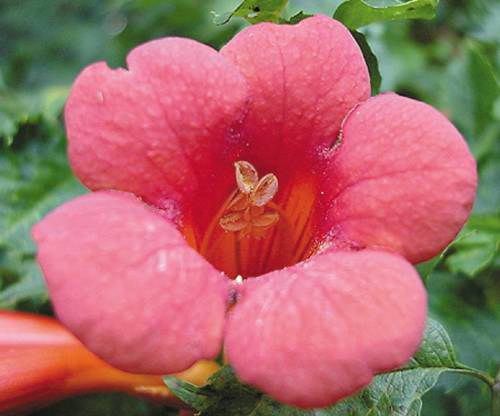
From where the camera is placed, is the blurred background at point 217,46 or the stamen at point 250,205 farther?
the blurred background at point 217,46

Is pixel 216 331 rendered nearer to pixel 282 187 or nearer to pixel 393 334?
pixel 393 334

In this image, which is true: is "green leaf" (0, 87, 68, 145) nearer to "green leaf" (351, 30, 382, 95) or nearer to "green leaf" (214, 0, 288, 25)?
"green leaf" (214, 0, 288, 25)

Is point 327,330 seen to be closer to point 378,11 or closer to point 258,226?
point 258,226

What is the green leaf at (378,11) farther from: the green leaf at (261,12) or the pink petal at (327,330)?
the pink petal at (327,330)

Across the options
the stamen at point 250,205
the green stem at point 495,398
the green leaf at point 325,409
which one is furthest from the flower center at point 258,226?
the green stem at point 495,398

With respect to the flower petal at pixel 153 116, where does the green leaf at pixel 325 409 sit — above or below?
below

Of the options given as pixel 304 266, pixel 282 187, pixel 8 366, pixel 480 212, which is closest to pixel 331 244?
pixel 304 266

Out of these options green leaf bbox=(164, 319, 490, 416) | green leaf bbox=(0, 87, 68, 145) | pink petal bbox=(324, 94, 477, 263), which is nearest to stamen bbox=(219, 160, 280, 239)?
pink petal bbox=(324, 94, 477, 263)
